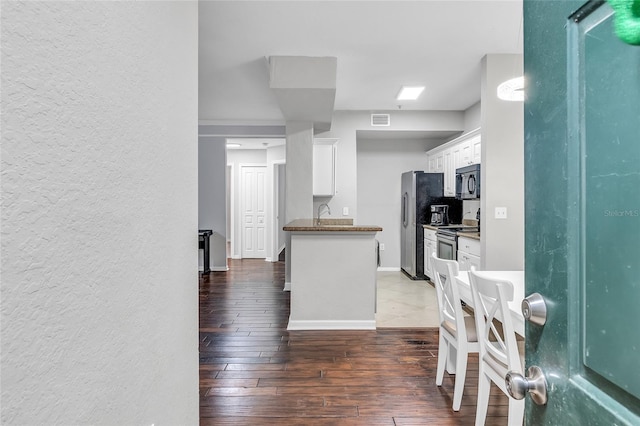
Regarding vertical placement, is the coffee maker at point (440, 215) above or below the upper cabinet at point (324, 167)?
below

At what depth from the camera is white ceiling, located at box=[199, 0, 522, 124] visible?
2.82 metres

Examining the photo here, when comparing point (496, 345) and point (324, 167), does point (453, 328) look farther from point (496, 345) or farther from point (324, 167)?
point (324, 167)

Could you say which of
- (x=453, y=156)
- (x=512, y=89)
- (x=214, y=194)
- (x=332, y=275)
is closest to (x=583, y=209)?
(x=512, y=89)

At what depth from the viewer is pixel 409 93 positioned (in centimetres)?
485

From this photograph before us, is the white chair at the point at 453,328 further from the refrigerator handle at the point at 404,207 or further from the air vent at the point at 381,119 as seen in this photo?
the refrigerator handle at the point at 404,207

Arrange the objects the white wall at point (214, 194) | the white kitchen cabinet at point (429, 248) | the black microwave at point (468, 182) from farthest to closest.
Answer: the white wall at point (214, 194) → the white kitchen cabinet at point (429, 248) → the black microwave at point (468, 182)

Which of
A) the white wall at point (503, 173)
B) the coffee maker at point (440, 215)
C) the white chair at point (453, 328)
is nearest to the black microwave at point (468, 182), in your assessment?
the white wall at point (503, 173)

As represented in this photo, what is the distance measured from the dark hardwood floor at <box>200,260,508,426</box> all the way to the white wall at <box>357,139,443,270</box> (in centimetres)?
321

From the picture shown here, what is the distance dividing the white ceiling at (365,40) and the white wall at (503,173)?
46 centimetres

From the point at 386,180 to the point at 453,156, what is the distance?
1.52 meters

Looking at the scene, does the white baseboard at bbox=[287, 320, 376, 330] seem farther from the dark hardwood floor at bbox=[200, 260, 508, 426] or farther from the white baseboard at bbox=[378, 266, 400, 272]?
the white baseboard at bbox=[378, 266, 400, 272]

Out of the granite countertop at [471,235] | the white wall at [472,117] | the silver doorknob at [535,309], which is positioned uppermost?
the white wall at [472,117]
